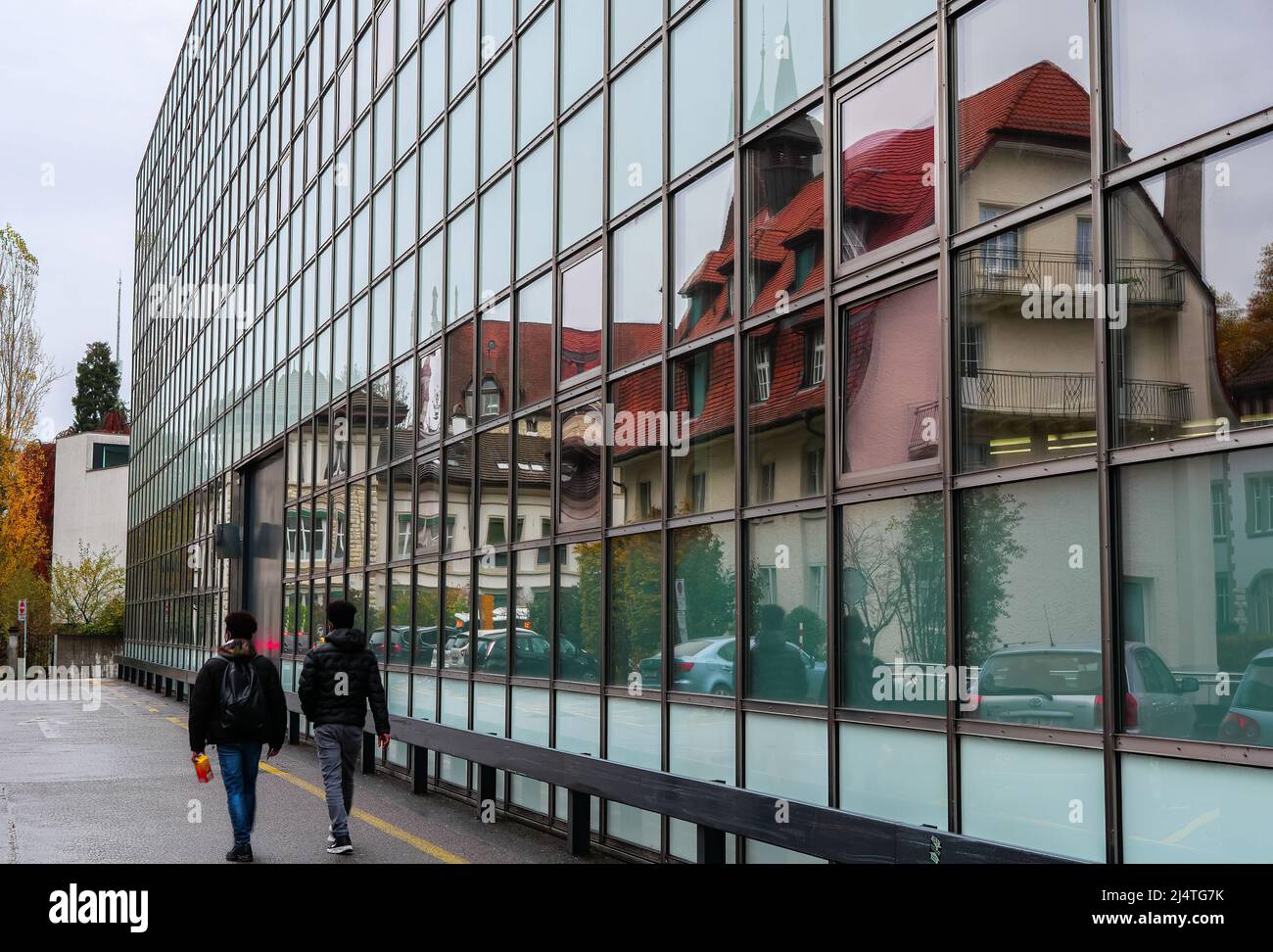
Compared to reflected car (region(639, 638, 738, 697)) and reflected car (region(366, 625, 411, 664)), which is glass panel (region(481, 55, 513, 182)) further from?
reflected car (region(639, 638, 738, 697))

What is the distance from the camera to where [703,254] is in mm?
10188

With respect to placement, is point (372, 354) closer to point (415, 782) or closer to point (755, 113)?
point (415, 782)

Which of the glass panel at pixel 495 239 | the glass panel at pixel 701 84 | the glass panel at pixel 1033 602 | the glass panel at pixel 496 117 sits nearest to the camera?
the glass panel at pixel 1033 602

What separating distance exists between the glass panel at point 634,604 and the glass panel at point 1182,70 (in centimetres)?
520

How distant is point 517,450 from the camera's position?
13.7 meters

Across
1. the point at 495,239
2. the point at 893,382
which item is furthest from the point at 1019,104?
the point at 495,239

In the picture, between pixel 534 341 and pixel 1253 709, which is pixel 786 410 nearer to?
pixel 1253 709

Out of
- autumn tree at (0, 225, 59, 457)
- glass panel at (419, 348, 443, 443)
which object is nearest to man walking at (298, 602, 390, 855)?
glass panel at (419, 348, 443, 443)

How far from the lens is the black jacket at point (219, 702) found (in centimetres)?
1055

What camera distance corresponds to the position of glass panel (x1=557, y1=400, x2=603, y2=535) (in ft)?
38.9

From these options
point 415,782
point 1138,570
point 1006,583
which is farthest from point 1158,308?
point 415,782

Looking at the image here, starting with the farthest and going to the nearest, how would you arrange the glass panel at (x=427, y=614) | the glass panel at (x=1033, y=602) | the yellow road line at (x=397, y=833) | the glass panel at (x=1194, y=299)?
the glass panel at (x=427, y=614), the yellow road line at (x=397, y=833), the glass panel at (x=1033, y=602), the glass panel at (x=1194, y=299)

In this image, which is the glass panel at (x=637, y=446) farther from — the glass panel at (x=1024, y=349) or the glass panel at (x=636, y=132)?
the glass panel at (x=1024, y=349)

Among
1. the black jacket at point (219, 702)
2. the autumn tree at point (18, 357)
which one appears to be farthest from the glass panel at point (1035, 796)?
the autumn tree at point (18, 357)
